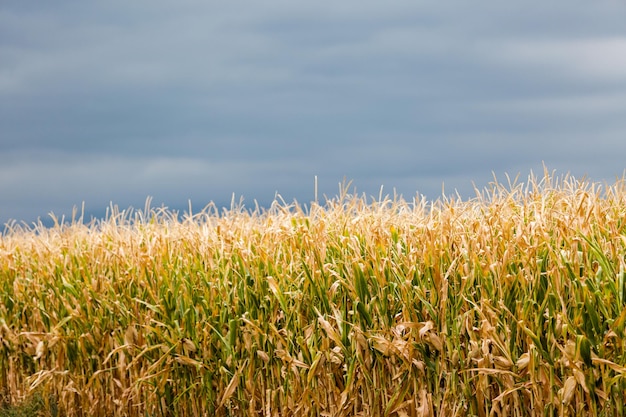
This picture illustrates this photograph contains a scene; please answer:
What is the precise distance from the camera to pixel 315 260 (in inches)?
204

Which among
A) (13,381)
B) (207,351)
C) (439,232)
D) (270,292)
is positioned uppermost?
(439,232)

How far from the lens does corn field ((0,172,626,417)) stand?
4195 mm

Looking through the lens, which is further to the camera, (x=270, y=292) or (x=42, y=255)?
(x=42, y=255)

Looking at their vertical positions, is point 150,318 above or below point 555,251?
below

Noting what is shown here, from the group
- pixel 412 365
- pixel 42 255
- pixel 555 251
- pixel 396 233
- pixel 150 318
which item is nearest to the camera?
pixel 555 251

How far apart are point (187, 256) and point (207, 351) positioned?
2.92ft

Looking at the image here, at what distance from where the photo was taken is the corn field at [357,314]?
420 cm

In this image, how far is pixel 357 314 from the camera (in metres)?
4.86

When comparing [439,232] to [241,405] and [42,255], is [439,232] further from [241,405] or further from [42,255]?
[42,255]

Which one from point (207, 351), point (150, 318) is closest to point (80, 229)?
point (150, 318)

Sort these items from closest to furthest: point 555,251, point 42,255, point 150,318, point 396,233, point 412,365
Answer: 1. point 555,251
2. point 412,365
3. point 396,233
4. point 150,318
5. point 42,255

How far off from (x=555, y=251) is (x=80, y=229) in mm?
5761

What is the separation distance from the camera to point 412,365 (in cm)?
468

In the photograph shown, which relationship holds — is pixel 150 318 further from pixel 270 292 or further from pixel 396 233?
pixel 396 233
